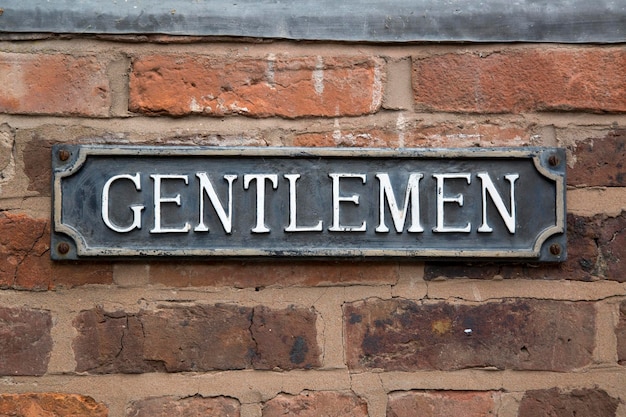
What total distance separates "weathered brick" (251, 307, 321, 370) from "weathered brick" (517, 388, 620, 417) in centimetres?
44

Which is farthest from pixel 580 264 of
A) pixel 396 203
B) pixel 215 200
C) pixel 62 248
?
pixel 62 248

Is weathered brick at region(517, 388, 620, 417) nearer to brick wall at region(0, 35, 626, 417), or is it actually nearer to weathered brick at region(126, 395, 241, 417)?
brick wall at region(0, 35, 626, 417)

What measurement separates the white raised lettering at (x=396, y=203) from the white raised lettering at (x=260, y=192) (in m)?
0.22

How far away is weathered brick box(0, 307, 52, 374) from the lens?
1.65 metres

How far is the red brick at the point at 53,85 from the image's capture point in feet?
5.53

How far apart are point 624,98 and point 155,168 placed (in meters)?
0.99

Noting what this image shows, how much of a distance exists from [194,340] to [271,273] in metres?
0.21

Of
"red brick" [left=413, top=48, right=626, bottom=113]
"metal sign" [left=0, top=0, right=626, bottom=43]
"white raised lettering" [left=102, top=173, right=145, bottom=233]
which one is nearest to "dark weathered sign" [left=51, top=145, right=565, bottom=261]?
"white raised lettering" [left=102, top=173, right=145, bottom=233]

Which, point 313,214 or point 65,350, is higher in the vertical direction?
point 313,214

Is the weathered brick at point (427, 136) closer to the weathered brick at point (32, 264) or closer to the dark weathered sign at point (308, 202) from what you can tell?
the dark weathered sign at point (308, 202)

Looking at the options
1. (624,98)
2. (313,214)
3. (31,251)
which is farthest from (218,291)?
(624,98)

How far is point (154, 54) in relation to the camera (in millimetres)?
1698

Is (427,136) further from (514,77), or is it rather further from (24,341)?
(24,341)

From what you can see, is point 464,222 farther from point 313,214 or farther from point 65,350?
point 65,350
